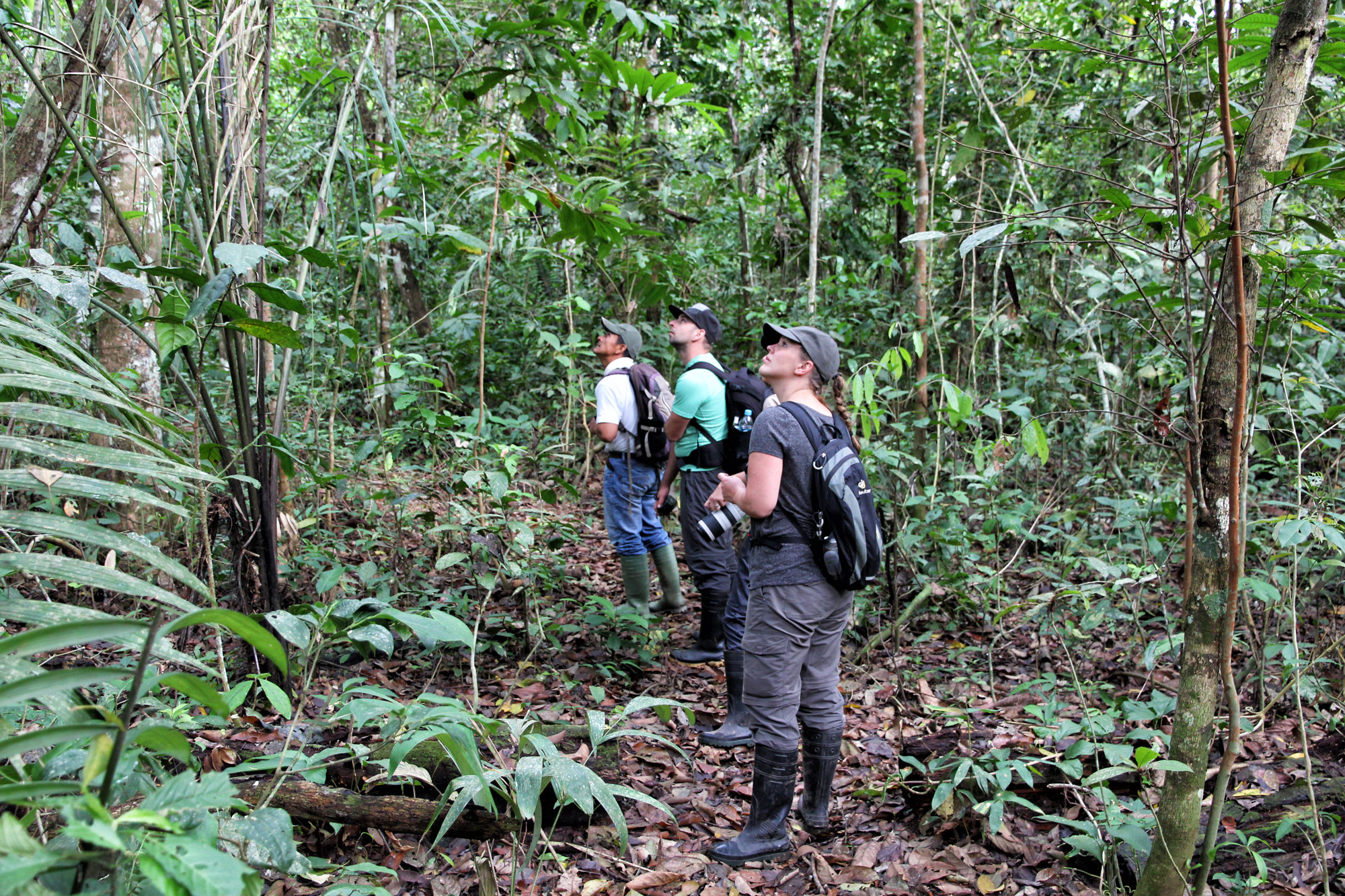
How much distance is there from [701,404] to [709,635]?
140 cm

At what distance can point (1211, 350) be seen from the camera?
205 centimetres

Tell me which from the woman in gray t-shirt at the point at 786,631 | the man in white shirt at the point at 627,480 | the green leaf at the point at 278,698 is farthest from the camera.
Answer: the man in white shirt at the point at 627,480

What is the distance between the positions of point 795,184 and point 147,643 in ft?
29.0

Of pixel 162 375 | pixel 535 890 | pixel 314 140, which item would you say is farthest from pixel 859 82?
pixel 535 890

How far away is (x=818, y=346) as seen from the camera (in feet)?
10.6

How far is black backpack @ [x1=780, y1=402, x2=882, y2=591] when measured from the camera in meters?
3.00

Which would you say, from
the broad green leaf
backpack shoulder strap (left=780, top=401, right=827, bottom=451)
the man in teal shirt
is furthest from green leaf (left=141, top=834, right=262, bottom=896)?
the man in teal shirt

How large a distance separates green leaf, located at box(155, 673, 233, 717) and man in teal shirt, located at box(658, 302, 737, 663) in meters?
3.48

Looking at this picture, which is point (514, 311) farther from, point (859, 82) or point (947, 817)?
point (947, 817)

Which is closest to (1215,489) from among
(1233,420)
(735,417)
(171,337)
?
(1233,420)

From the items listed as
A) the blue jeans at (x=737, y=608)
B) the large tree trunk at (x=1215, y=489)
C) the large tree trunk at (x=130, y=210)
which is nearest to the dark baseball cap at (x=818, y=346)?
the blue jeans at (x=737, y=608)

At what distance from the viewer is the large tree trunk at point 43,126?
245cm

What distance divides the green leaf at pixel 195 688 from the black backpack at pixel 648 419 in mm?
3982

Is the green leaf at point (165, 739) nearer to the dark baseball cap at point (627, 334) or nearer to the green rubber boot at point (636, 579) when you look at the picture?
the green rubber boot at point (636, 579)
